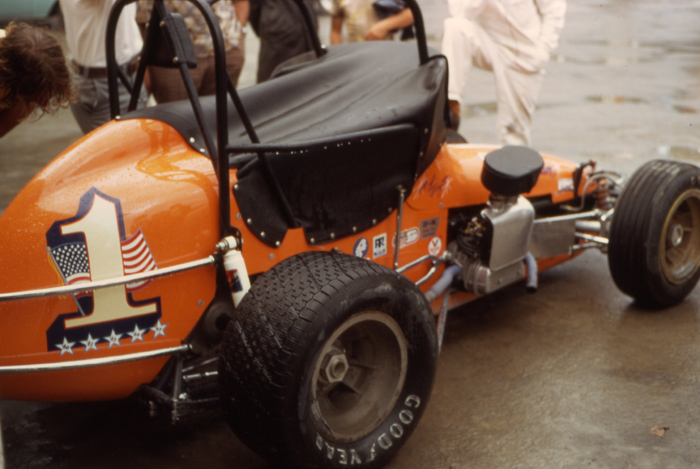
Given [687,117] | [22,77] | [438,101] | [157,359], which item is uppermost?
[22,77]

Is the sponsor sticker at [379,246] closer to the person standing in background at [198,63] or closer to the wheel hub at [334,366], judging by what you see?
the wheel hub at [334,366]

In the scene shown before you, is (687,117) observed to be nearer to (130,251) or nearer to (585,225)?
(585,225)

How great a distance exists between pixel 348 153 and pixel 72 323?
1.12 metres

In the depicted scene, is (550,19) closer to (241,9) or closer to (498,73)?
(498,73)

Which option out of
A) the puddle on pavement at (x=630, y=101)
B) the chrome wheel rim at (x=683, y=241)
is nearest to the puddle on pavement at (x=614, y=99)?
the puddle on pavement at (x=630, y=101)

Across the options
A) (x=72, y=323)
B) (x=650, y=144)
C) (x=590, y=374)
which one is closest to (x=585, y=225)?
(x=590, y=374)

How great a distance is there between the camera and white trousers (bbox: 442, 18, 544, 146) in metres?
4.96

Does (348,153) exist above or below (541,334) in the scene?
above

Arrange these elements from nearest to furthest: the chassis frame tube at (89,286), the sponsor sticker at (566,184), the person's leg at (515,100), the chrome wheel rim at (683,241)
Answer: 1. the chassis frame tube at (89,286)
2. the chrome wheel rim at (683,241)
3. the sponsor sticker at (566,184)
4. the person's leg at (515,100)

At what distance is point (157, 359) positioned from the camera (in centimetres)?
242

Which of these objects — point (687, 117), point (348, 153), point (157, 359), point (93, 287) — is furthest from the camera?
point (687, 117)

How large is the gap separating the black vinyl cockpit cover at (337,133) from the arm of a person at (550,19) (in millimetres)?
2002

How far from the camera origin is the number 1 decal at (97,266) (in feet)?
7.27

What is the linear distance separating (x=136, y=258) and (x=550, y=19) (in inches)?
145
